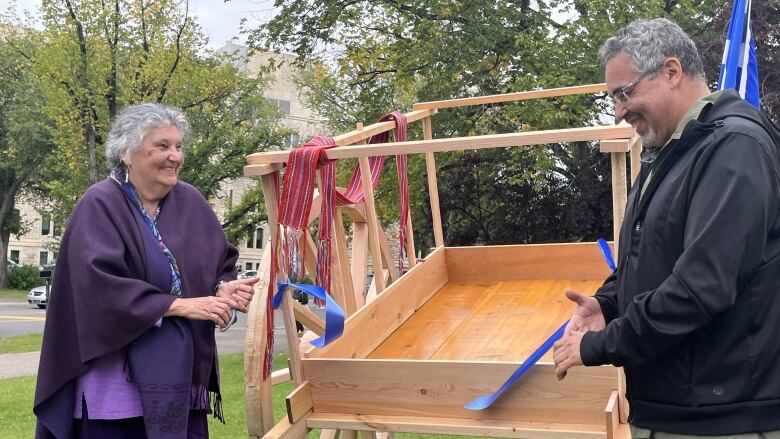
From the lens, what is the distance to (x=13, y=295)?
3694 cm

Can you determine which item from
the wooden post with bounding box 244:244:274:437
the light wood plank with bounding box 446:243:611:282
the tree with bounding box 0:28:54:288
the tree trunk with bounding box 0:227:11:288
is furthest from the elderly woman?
the tree trunk with bounding box 0:227:11:288

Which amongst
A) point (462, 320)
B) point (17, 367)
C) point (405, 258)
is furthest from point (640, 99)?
point (17, 367)

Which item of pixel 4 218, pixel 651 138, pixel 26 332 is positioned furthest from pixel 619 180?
pixel 4 218

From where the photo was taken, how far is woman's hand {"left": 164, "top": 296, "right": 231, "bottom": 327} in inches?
120

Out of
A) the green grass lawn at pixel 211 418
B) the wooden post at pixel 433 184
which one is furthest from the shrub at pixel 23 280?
the wooden post at pixel 433 184

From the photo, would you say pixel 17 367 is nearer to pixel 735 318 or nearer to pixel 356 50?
pixel 356 50

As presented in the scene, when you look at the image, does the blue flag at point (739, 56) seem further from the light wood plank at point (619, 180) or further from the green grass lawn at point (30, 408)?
the green grass lawn at point (30, 408)

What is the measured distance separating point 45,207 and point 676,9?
34617 millimetres

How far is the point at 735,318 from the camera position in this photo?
2.00 metres

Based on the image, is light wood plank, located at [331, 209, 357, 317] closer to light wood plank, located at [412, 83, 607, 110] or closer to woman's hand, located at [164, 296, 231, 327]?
woman's hand, located at [164, 296, 231, 327]

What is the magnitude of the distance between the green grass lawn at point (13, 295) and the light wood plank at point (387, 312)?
108ft

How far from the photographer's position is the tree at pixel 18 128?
107 ft

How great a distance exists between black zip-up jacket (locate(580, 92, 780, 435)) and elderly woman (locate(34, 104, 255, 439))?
157 centimetres

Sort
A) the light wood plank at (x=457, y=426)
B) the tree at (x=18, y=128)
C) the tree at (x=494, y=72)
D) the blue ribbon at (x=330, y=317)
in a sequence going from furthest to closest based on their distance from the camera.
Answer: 1. the tree at (x=18, y=128)
2. the tree at (x=494, y=72)
3. the blue ribbon at (x=330, y=317)
4. the light wood plank at (x=457, y=426)
